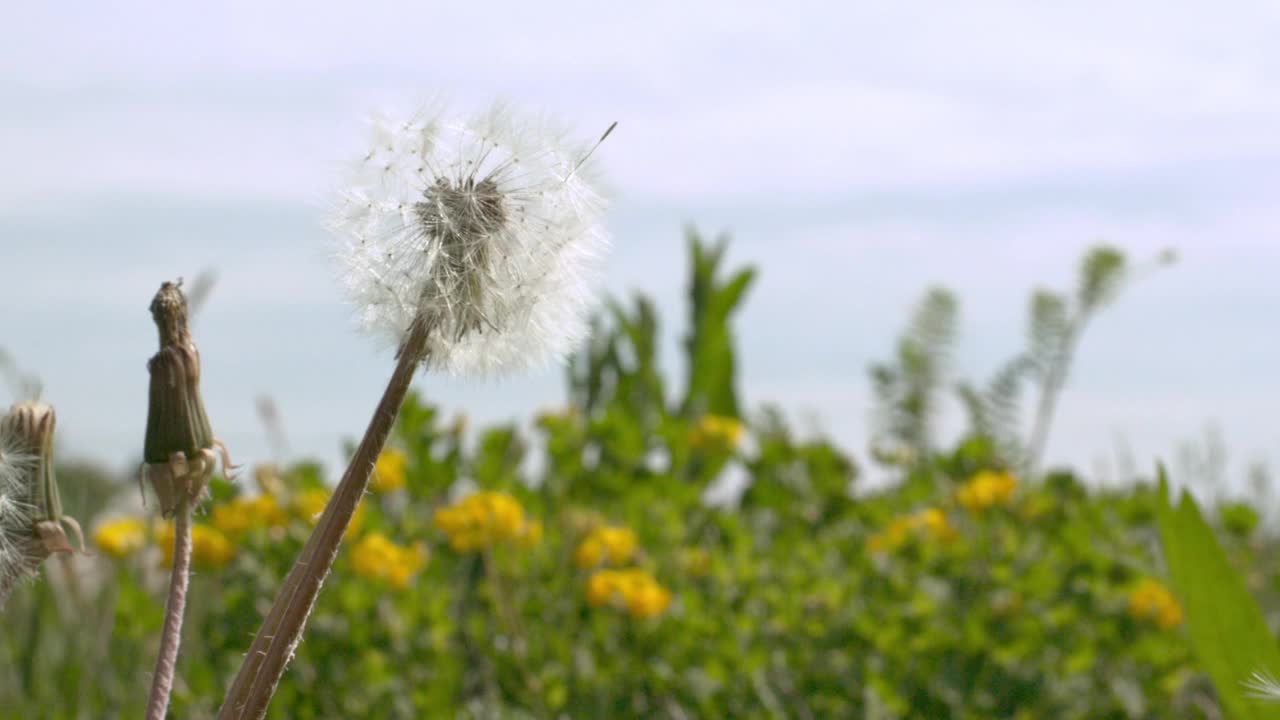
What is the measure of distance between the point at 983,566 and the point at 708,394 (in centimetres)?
303

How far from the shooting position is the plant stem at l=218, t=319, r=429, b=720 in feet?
2.67

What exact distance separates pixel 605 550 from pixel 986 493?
114 centimetres

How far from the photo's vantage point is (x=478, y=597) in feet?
11.5

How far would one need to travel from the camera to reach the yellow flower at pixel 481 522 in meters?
3.11

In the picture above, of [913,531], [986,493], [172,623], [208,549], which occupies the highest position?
[986,493]

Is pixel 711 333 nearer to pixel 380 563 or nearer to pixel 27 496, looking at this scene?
pixel 380 563

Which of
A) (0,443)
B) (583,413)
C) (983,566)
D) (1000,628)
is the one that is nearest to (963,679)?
(1000,628)

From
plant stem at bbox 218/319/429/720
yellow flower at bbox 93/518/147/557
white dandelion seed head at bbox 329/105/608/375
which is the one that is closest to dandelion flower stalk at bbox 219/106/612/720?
white dandelion seed head at bbox 329/105/608/375

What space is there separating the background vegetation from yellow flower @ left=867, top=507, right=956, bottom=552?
1cm

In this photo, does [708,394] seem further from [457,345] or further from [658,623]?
[457,345]

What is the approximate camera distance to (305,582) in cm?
82

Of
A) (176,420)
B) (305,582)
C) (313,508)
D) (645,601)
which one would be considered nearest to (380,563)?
(313,508)

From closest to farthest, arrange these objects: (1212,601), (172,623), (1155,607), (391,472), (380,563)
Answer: (172,623)
(1212,601)
(380,563)
(391,472)
(1155,607)

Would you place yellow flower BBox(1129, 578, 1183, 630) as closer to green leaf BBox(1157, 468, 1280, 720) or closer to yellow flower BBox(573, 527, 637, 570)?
yellow flower BBox(573, 527, 637, 570)
